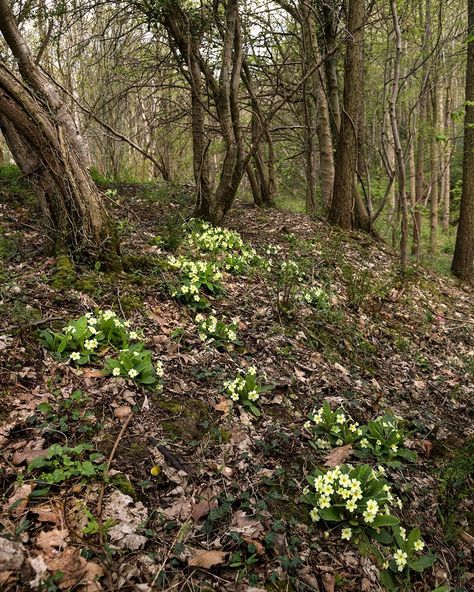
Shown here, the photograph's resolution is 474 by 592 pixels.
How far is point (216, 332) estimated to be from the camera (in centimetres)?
427

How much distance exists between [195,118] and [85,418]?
20.1 feet

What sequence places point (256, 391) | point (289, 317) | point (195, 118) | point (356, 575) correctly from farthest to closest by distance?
point (195, 118) → point (289, 317) → point (256, 391) → point (356, 575)

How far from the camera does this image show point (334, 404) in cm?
385

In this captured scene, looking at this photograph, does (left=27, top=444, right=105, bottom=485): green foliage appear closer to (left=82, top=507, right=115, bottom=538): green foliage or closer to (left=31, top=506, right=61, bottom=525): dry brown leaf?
(left=31, top=506, right=61, bottom=525): dry brown leaf

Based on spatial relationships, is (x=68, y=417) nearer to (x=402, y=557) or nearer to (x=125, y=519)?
(x=125, y=519)

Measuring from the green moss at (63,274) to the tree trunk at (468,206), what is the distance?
8043 millimetres

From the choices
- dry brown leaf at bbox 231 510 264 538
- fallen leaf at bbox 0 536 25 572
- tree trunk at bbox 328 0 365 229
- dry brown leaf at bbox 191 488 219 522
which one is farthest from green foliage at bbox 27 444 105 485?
tree trunk at bbox 328 0 365 229

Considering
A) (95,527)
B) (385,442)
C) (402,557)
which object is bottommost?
(402,557)

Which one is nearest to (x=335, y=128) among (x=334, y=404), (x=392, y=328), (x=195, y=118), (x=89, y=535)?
(x=195, y=118)

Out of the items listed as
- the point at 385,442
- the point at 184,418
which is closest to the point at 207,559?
the point at 184,418

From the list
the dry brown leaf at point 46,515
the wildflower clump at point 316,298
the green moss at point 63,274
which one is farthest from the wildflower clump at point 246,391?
the wildflower clump at point 316,298

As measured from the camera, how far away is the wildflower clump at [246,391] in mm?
3455

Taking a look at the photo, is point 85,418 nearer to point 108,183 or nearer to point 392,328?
point 392,328

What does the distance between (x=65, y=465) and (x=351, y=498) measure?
1700 mm
